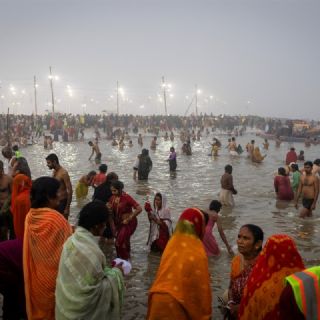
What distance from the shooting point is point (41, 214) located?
10.9 feet

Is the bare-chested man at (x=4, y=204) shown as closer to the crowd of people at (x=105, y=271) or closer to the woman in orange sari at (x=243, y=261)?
the crowd of people at (x=105, y=271)

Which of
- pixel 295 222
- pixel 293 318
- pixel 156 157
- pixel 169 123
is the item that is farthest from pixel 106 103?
pixel 293 318

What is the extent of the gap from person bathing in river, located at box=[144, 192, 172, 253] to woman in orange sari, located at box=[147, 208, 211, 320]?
304 cm

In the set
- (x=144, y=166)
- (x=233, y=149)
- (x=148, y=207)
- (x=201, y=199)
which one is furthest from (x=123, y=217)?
(x=233, y=149)

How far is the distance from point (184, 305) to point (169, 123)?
153 feet

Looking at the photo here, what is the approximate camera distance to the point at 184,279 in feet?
9.72

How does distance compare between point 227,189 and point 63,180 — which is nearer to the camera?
point 63,180

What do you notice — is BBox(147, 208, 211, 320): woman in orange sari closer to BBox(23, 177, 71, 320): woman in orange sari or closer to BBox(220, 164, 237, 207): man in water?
BBox(23, 177, 71, 320): woman in orange sari

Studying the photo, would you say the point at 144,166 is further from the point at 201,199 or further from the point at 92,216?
the point at 92,216

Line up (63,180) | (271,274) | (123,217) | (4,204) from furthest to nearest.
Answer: (63,180) → (123,217) → (4,204) → (271,274)

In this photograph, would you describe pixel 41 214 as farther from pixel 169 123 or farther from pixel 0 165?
pixel 169 123

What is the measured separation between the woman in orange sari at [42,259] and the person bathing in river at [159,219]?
2908 millimetres

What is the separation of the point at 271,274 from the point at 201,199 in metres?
8.96

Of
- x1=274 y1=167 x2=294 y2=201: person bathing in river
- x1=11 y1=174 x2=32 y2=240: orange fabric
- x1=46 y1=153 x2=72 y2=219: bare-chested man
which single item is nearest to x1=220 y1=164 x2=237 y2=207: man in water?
x1=274 y1=167 x2=294 y2=201: person bathing in river
